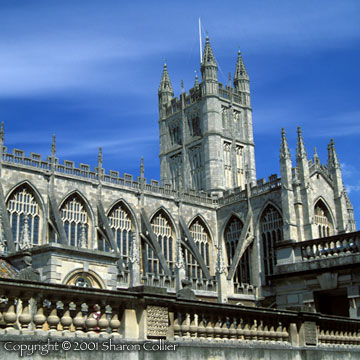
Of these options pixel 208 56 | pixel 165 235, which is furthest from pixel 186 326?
pixel 208 56

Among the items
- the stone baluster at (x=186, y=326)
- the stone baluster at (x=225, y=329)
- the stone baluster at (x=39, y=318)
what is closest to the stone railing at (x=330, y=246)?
the stone baluster at (x=225, y=329)

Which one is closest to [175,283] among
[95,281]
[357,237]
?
[95,281]

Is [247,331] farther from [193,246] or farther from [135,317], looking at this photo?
[193,246]

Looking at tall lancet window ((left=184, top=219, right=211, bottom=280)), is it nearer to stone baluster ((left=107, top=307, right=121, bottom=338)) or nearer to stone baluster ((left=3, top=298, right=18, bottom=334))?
stone baluster ((left=107, top=307, right=121, bottom=338))

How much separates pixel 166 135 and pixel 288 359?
47.9 meters

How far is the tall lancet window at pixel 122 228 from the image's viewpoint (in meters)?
37.8

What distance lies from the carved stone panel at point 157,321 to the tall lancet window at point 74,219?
26676 millimetres

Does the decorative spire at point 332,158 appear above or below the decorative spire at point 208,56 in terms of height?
below

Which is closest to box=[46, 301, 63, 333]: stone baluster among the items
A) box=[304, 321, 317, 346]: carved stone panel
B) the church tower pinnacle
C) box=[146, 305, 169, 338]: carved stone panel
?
box=[146, 305, 169, 338]: carved stone panel

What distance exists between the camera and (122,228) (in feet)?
126

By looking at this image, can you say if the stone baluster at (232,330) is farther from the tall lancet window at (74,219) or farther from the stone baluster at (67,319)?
the tall lancet window at (74,219)

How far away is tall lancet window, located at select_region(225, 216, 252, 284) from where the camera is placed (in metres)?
41.0

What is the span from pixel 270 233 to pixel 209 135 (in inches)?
590

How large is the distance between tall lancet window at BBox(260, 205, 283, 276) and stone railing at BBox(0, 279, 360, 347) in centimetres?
2775
